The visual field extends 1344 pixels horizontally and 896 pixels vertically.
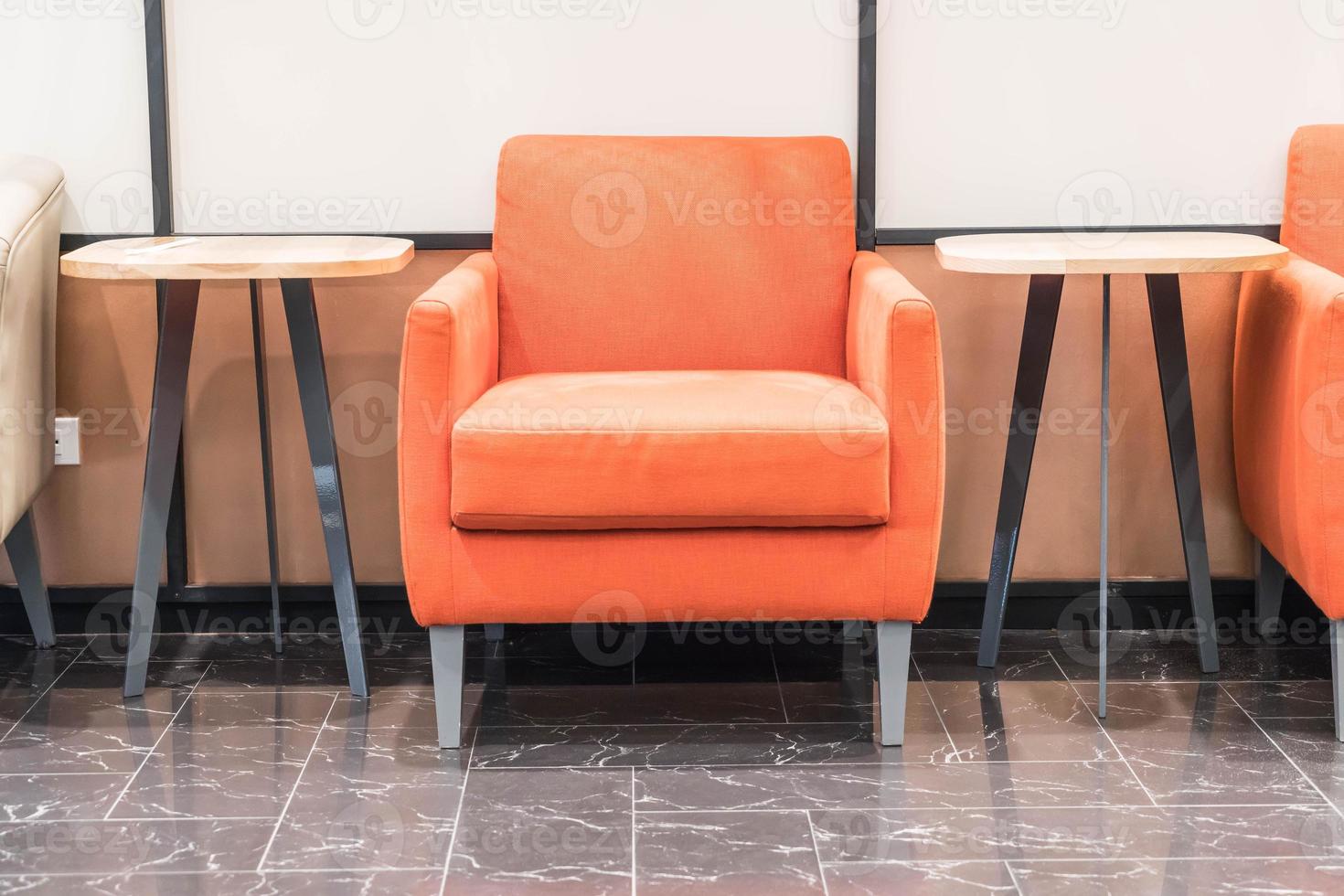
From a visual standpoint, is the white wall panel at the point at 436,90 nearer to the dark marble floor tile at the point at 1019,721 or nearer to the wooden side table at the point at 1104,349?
the wooden side table at the point at 1104,349

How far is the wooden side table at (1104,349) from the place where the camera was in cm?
201

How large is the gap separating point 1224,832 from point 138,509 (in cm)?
200

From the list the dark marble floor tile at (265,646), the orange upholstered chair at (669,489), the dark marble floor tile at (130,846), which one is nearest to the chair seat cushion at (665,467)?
the orange upholstered chair at (669,489)

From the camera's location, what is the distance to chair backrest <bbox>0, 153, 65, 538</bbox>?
2.19 meters

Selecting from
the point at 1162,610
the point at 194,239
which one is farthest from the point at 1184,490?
the point at 194,239

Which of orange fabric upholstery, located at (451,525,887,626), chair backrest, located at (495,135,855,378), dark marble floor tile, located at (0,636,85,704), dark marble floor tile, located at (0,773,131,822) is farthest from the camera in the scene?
chair backrest, located at (495,135,855,378)

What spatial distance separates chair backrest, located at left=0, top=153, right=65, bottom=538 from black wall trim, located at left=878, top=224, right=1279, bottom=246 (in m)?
1.50

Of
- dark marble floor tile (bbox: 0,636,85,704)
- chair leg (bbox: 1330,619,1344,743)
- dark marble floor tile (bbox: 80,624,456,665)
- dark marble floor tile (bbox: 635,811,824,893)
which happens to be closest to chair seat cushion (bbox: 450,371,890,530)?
dark marble floor tile (bbox: 635,811,824,893)

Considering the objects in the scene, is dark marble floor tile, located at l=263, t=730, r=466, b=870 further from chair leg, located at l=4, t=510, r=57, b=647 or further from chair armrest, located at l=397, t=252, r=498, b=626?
chair leg, located at l=4, t=510, r=57, b=647

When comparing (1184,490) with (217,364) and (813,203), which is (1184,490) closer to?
(813,203)

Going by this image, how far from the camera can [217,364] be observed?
256cm

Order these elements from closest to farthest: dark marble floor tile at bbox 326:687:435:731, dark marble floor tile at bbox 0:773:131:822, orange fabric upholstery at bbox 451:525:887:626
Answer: dark marble floor tile at bbox 0:773:131:822, orange fabric upholstery at bbox 451:525:887:626, dark marble floor tile at bbox 326:687:435:731

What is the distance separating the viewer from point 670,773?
1957 mm

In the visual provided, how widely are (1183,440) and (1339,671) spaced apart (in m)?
0.46
